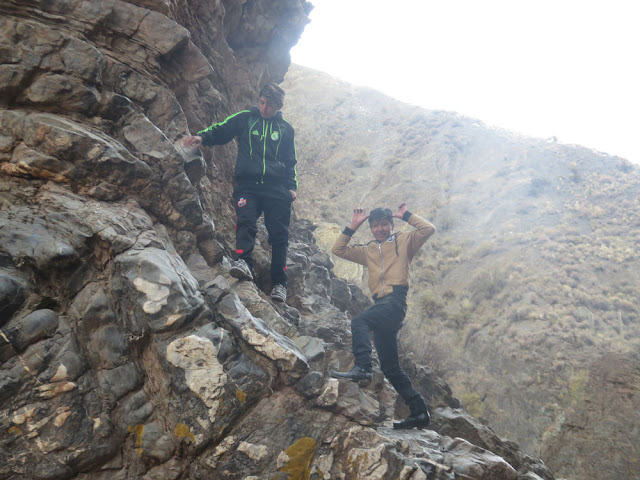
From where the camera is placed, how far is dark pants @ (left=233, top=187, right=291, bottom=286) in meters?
4.80

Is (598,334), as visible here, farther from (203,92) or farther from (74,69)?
(74,69)

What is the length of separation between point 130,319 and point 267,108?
3301mm

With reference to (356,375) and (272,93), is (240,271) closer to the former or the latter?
(356,375)

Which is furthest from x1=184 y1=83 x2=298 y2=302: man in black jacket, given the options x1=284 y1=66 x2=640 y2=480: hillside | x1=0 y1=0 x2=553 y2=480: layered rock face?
x1=284 y1=66 x2=640 y2=480: hillside

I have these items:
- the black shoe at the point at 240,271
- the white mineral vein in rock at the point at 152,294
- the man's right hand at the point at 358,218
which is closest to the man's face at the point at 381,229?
the man's right hand at the point at 358,218

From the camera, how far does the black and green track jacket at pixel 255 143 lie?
4980 millimetres

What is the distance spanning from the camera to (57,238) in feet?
10.1

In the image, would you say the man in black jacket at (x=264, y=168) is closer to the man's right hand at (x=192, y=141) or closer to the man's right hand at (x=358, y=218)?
the man's right hand at (x=192, y=141)

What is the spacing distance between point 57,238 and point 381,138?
3304 cm

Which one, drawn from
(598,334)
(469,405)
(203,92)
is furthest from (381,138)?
(203,92)

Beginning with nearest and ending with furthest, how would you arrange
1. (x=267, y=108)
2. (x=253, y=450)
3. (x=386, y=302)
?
(x=253, y=450)
(x=386, y=302)
(x=267, y=108)

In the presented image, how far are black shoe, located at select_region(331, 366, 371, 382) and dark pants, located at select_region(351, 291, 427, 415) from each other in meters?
0.07

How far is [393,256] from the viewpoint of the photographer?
4812 millimetres

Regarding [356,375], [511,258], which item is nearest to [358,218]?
[356,375]
